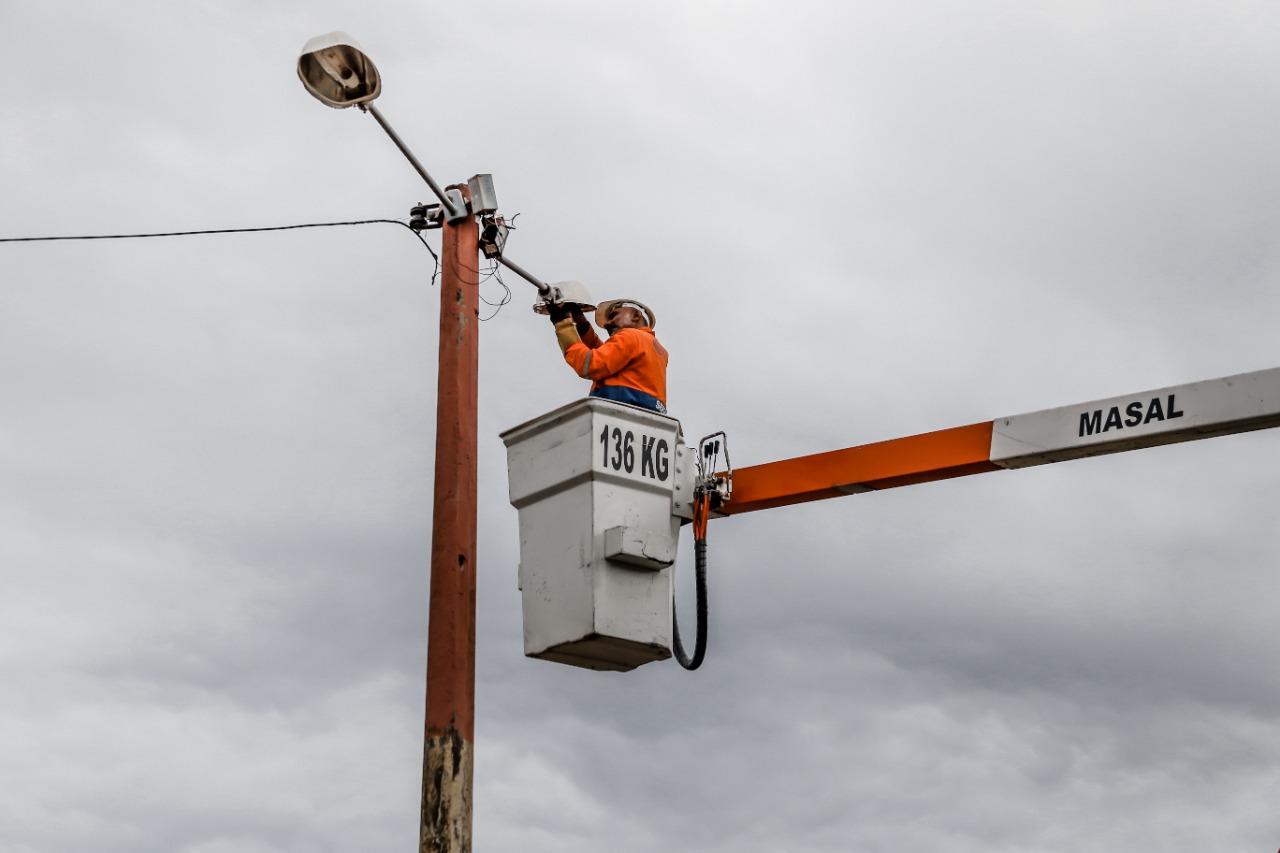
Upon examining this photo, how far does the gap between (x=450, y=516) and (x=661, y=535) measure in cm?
98

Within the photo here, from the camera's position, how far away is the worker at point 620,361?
955cm

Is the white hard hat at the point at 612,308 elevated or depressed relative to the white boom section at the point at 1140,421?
elevated

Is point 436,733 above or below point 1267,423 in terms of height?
below

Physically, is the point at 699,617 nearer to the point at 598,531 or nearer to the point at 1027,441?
the point at 598,531

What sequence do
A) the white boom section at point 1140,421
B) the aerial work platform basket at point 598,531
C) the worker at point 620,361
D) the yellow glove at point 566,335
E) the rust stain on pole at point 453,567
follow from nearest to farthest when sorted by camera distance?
the white boom section at point 1140,421 < the rust stain on pole at point 453,567 < the aerial work platform basket at point 598,531 < the worker at point 620,361 < the yellow glove at point 566,335

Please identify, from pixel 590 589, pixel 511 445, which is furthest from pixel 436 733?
pixel 511 445

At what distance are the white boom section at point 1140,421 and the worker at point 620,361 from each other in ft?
5.80

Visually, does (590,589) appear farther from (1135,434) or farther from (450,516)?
(1135,434)

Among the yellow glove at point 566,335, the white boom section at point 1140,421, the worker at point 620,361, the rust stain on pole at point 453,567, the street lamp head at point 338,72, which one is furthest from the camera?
the yellow glove at point 566,335

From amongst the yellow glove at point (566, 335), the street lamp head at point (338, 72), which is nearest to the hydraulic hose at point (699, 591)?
the yellow glove at point (566, 335)

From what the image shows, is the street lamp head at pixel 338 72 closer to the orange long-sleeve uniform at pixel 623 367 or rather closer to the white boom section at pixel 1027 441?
the orange long-sleeve uniform at pixel 623 367

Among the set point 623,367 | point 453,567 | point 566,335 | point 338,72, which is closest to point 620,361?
point 623,367

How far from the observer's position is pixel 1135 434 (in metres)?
8.45

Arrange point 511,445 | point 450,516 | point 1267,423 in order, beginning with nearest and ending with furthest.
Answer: point 1267,423 → point 450,516 → point 511,445
